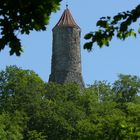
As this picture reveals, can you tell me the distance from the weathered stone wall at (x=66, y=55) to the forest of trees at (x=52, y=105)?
14.6m

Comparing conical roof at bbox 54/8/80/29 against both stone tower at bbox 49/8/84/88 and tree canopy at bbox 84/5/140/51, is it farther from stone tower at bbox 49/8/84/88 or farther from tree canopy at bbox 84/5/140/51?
tree canopy at bbox 84/5/140/51

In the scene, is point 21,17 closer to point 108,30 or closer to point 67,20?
point 108,30

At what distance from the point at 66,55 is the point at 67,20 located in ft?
15.2

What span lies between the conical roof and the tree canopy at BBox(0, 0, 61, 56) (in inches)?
2967

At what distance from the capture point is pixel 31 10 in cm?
524

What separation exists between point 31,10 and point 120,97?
172 ft

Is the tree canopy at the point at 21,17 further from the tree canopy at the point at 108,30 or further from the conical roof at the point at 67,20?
the conical roof at the point at 67,20

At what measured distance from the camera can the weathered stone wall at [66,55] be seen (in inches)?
3019

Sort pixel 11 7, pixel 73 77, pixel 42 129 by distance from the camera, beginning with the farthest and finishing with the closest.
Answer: pixel 73 77 < pixel 42 129 < pixel 11 7

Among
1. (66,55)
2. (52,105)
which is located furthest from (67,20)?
(52,105)

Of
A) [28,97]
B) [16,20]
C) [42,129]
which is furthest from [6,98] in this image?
[16,20]

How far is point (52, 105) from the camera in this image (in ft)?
175

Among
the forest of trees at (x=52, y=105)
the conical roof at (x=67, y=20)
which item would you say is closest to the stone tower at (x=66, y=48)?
the conical roof at (x=67, y=20)

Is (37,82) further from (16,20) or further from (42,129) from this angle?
(16,20)
